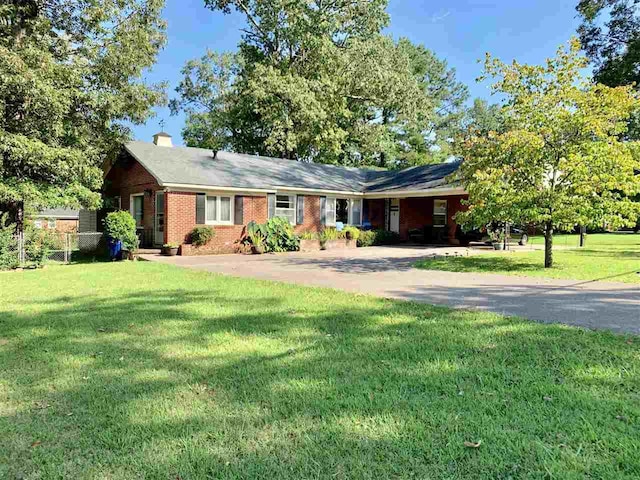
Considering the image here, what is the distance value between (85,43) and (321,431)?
16.9 m

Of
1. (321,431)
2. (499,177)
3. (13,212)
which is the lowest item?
(321,431)

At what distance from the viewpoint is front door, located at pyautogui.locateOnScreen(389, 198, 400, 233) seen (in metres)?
23.5

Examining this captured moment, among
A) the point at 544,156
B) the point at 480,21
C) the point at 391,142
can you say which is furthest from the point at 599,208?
the point at 391,142

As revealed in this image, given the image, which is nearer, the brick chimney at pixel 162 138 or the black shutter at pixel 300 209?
the black shutter at pixel 300 209

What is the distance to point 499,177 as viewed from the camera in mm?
11477

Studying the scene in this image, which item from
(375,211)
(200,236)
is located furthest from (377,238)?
(200,236)

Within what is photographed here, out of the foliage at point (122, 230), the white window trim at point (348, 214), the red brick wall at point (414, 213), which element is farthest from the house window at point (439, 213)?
the foliage at point (122, 230)

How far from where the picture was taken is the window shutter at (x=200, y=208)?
1736 centimetres

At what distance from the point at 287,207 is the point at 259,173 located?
2.16 metres

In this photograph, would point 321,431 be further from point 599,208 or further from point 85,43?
point 85,43

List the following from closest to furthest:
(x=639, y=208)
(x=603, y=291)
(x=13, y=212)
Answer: (x=603, y=291), (x=639, y=208), (x=13, y=212)

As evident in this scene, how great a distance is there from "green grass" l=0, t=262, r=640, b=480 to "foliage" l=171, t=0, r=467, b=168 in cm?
2194

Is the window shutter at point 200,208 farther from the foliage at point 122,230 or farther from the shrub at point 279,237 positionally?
the foliage at point 122,230

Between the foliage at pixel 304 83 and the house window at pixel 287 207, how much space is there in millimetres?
7232
